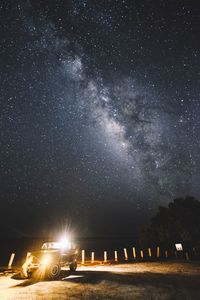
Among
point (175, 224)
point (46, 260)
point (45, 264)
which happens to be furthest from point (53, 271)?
point (175, 224)

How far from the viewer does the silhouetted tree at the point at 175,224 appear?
33250mm

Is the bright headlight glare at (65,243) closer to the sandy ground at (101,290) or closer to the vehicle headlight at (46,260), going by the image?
the vehicle headlight at (46,260)

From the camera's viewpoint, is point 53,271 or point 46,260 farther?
point 46,260

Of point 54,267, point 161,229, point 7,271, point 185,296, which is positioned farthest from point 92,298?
point 161,229

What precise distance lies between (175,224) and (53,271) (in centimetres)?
2780

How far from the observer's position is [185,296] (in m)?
8.52

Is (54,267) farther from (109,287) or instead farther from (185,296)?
(185,296)

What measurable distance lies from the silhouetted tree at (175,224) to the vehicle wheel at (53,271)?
85.5 feet

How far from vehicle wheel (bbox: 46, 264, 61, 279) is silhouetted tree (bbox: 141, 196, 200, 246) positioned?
85.5 ft

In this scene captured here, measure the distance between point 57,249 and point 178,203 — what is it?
2960cm

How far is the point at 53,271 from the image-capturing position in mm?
12562

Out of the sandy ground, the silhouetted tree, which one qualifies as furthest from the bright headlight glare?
the silhouetted tree

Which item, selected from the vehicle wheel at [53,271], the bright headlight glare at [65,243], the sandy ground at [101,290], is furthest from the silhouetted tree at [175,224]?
the vehicle wheel at [53,271]

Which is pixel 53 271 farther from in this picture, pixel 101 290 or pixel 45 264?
pixel 101 290
